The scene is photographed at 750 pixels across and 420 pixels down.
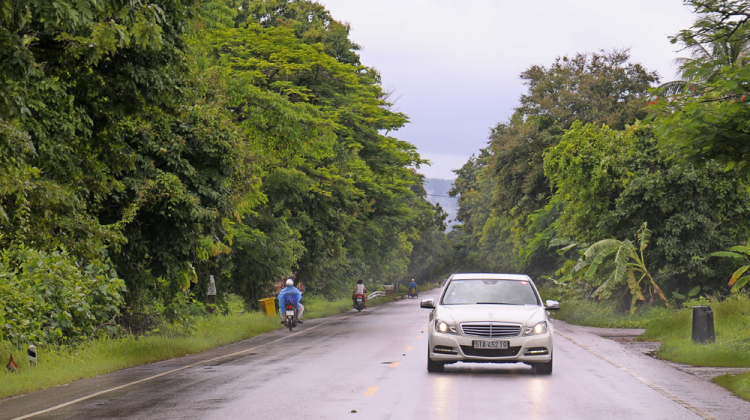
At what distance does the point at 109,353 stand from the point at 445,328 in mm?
7487

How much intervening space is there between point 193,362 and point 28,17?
31.7ft

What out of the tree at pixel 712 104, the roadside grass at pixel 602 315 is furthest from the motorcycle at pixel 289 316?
the tree at pixel 712 104

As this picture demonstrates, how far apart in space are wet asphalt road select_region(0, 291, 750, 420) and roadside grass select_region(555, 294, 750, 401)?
0.57 meters

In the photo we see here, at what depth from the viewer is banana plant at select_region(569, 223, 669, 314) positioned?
3047cm

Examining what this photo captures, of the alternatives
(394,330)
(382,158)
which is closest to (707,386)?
(394,330)

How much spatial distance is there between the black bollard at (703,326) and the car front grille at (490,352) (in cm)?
692

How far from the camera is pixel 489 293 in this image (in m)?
15.5

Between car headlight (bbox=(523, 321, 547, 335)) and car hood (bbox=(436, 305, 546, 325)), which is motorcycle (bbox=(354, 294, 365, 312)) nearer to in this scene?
car hood (bbox=(436, 305, 546, 325))

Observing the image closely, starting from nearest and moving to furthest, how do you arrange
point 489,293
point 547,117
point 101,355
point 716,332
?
point 489,293
point 101,355
point 716,332
point 547,117

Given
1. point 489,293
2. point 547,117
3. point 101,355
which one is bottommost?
point 101,355

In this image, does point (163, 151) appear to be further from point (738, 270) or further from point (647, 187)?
point (647, 187)

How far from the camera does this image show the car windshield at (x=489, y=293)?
1529 cm

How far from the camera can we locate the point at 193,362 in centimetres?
1712

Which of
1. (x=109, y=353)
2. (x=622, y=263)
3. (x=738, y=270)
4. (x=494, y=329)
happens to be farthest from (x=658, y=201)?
(x=109, y=353)
